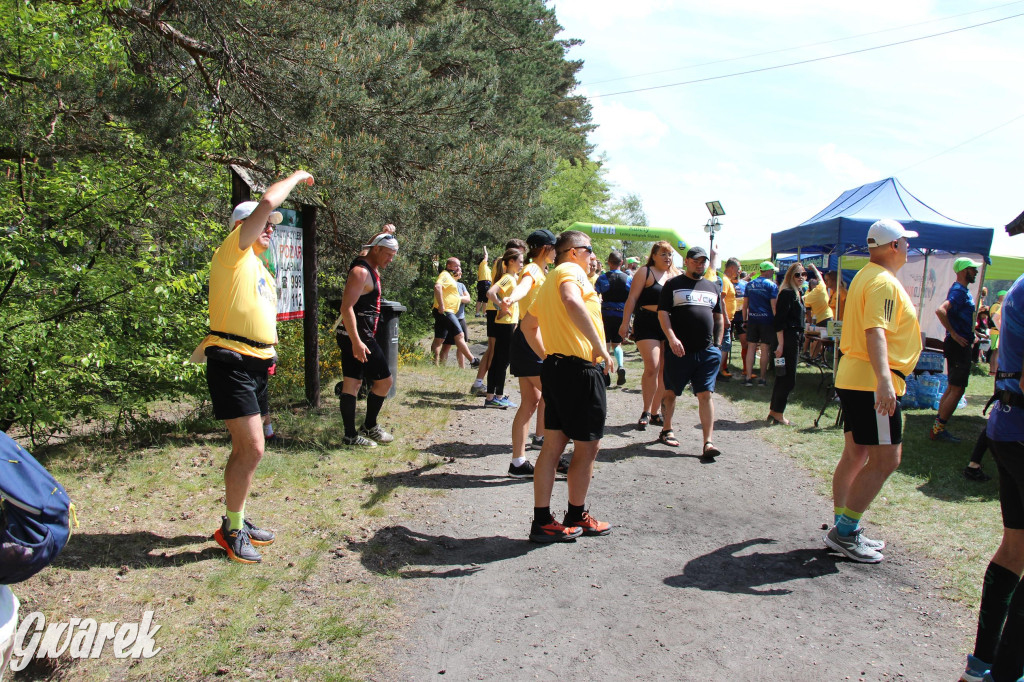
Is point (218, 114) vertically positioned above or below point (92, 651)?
above

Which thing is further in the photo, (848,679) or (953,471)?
→ (953,471)

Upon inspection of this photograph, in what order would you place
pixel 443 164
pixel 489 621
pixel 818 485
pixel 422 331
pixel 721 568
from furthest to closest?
1. pixel 422 331
2. pixel 443 164
3. pixel 818 485
4. pixel 721 568
5. pixel 489 621

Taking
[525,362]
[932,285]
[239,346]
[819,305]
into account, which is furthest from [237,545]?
[932,285]

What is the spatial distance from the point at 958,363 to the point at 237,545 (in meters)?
7.55

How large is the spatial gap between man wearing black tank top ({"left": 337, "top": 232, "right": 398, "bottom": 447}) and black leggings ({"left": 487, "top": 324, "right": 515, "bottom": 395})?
7.70 ft

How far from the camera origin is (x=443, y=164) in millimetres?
10086

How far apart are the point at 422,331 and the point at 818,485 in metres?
13.8

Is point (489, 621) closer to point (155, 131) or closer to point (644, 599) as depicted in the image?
point (644, 599)

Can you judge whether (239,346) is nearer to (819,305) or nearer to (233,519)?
(233,519)

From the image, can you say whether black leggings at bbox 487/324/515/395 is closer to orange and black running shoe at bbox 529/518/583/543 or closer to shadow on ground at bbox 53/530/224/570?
orange and black running shoe at bbox 529/518/583/543

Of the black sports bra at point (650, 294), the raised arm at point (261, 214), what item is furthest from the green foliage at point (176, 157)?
the black sports bra at point (650, 294)

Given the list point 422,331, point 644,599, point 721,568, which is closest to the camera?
point 644,599

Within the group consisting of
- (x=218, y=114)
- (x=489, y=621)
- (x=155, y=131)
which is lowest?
(x=489, y=621)

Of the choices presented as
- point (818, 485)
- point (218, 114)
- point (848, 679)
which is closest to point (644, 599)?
point (848, 679)
